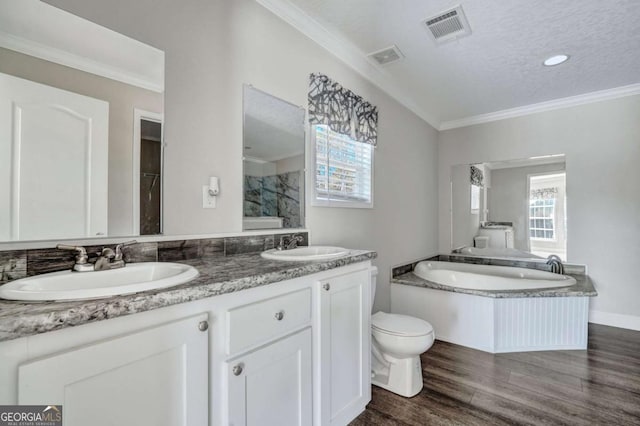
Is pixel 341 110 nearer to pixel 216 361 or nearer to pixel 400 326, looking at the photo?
pixel 400 326

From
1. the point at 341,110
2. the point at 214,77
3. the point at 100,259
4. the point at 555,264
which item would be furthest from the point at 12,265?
the point at 555,264

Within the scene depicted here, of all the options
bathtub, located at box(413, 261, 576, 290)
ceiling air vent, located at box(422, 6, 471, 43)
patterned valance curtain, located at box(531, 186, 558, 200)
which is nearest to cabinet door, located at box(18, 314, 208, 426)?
ceiling air vent, located at box(422, 6, 471, 43)

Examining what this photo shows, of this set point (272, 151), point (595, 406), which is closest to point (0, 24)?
point (272, 151)

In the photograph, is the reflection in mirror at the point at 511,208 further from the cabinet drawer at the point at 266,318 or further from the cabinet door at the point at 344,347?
the cabinet drawer at the point at 266,318

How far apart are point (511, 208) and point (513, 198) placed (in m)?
0.13

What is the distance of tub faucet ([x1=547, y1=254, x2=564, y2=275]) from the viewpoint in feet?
10.7

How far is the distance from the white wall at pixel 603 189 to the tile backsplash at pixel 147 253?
3.33 metres

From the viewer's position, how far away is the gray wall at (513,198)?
369 centimetres

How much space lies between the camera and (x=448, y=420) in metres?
1.70

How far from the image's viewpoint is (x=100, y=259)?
41.7 inches

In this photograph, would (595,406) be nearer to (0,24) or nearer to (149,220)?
(149,220)

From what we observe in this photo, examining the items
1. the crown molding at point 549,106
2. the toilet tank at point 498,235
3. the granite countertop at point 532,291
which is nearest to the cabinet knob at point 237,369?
the granite countertop at point 532,291

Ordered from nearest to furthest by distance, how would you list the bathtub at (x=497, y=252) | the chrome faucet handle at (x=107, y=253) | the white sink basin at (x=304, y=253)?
the chrome faucet handle at (x=107, y=253)
the white sink basin at (x=304, y=253)
the bathtub at (x=497, y=252)

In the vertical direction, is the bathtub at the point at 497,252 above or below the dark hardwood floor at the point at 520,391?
above
